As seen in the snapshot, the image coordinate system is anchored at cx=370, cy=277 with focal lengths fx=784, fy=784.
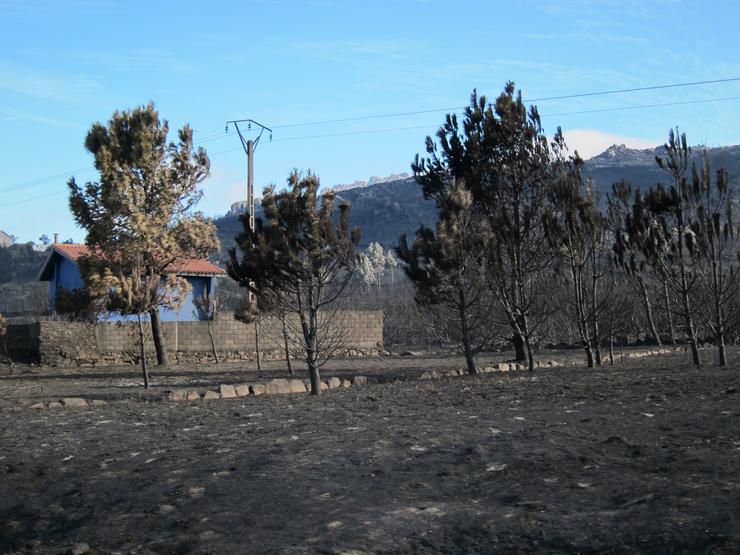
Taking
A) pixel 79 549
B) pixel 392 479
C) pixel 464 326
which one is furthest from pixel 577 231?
pixel 79 549

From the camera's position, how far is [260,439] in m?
8.68

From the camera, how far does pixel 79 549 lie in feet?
17.8

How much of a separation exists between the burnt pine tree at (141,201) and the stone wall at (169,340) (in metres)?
3.32

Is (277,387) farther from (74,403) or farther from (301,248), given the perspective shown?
(74,403)

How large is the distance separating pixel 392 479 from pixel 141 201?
72.6ft

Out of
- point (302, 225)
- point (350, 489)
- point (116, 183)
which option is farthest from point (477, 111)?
point (350, 489)

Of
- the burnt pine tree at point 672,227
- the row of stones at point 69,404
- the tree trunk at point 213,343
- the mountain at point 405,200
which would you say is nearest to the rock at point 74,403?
the row of stones at point 69,404

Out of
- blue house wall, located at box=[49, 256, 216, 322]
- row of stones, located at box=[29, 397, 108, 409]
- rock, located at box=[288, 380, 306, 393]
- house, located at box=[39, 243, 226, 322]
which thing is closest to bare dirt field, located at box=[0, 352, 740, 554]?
row of stones, located at box=[29, 397, 108, 409]

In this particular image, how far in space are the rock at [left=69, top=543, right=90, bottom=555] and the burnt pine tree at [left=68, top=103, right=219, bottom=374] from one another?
2008cm

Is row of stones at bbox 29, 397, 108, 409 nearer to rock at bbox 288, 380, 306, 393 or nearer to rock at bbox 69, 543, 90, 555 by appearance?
rock at bbox 288, 380, 306, 393

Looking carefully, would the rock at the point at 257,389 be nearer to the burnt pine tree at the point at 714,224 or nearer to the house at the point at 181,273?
the burnt pine tree at the point at 714,224

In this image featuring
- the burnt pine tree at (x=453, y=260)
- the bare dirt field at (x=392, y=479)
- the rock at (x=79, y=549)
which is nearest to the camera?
the bare dirt field at (x=392, y=479)

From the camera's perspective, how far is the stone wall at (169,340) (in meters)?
28.5

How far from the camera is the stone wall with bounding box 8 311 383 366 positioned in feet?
93.5
